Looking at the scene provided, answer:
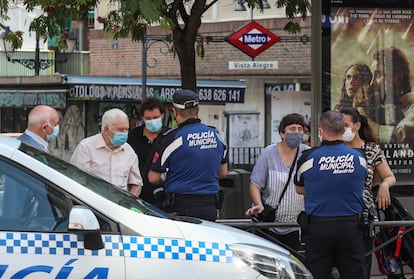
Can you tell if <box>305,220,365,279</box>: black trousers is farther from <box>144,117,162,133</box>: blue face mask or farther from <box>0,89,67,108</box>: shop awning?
<box>0,89,67,108</box>: shop awning

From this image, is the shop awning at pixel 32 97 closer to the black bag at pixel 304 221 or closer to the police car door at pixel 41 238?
the black bag at pixel 304 221

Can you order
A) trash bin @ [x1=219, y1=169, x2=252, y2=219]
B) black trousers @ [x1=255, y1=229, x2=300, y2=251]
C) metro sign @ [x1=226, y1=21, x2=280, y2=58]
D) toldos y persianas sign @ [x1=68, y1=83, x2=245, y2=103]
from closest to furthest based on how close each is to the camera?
black trousers @ [x1=255, y1=229, x2=300, y2=251], trash bin @ [x1=219, y1=169, x2=252, y2=219], metro sign @ [x1=226, y1=21, x2=280, y2=58], toldos y persianas sign @ [x1=68, y1=83, x2=245, y2=103]

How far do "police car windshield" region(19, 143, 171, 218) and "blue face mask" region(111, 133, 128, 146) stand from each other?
1499mm

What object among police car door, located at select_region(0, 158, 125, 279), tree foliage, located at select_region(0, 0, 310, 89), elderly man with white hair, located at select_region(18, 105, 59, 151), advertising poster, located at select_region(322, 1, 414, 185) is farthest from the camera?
advertising poster, located at select_region(322, 1, 414, 185)

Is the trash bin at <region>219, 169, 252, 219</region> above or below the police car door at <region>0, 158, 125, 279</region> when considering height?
below

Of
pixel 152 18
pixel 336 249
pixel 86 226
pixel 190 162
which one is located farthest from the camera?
pixel 152 18

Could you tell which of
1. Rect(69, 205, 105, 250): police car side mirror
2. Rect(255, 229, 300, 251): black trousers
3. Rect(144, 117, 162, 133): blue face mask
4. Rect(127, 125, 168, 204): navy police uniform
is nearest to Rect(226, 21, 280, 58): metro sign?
Rect(127, 125, 168, 204): navy police uniform

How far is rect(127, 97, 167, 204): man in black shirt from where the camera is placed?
7.32 meters

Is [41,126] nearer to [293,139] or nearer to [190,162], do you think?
[190,162]

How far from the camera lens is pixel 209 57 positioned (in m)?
26.3

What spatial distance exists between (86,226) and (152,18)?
9.74 feet

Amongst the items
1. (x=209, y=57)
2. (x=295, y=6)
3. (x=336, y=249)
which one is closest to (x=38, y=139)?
(x=336, y=249)

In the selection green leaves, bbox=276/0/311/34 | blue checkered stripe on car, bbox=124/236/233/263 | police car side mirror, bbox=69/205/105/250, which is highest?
green leaves, bbox=276/0/311/34

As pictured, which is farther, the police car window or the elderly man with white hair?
the elderly man with white hair
